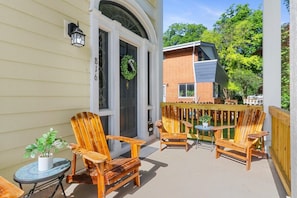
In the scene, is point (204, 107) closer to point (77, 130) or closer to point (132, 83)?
point (132, 83)

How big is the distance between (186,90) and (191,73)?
1.25m

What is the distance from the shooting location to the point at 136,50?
4750 millimetres

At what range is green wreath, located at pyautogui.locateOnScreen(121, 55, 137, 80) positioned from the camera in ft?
13.6

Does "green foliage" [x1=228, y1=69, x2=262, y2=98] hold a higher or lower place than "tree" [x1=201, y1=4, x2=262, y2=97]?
lower

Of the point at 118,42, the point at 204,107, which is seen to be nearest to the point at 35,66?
the point at 118,42

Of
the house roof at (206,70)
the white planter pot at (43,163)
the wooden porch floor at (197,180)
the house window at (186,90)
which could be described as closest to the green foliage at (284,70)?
the wooden porch floor at (197,180)

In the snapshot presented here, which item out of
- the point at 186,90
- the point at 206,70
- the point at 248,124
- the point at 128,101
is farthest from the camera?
the point at 186,90

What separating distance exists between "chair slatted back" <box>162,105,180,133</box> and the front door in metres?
0.75

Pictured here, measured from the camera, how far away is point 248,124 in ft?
12.2

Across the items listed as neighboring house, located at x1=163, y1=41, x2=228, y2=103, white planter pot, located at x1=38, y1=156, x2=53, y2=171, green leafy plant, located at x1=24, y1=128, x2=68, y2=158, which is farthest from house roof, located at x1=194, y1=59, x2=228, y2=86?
white planter pot, located at x1=38, y1=156, x2=53, y2=171

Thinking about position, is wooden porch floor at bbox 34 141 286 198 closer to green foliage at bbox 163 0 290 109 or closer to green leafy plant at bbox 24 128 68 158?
green leafy plant at bbox 24 128 68 158

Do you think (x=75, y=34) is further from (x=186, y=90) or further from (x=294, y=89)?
(x=186, y=90)

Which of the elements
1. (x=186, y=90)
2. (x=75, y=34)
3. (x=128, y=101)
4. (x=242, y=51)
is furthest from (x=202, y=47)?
(x=75, y=34)

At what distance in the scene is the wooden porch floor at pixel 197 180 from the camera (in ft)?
7.99
